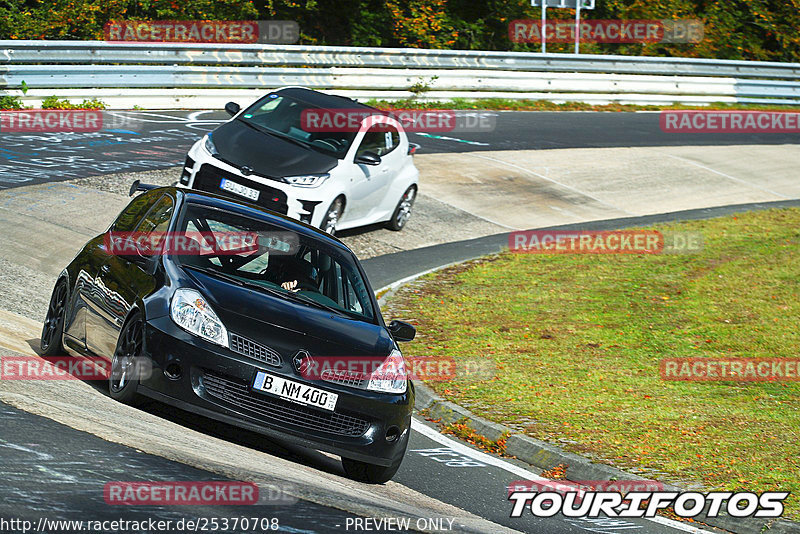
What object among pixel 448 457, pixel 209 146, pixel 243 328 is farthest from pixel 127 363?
pixel 209 146

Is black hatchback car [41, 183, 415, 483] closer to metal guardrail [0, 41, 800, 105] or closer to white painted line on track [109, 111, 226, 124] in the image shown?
white painted line on track [109, 111, 226, 124]

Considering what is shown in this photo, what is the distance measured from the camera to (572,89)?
100 feet


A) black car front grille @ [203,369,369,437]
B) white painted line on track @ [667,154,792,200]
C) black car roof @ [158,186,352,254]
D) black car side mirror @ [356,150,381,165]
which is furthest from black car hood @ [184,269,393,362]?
white painted line on track @ [667,154,792,200]

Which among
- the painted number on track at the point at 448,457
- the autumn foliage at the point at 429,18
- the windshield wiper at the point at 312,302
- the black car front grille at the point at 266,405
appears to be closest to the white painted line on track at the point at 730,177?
the autumn foliage at the point at 429,18

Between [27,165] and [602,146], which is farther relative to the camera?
[602,146]

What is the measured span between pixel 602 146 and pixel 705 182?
8.78ft

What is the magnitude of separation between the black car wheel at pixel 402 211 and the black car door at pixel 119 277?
8464mm

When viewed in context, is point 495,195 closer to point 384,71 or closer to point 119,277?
point 384,71

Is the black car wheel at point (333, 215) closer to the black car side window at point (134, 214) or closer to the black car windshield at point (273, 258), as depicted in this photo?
the black car side window at point (134, 214)

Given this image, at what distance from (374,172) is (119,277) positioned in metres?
8.32

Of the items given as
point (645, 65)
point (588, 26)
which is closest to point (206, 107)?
point (645, 65)

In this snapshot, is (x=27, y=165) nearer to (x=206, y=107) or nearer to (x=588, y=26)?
(x=206, y=107)

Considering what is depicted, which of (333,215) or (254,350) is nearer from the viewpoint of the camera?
(254,350)

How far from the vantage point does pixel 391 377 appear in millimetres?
7246
